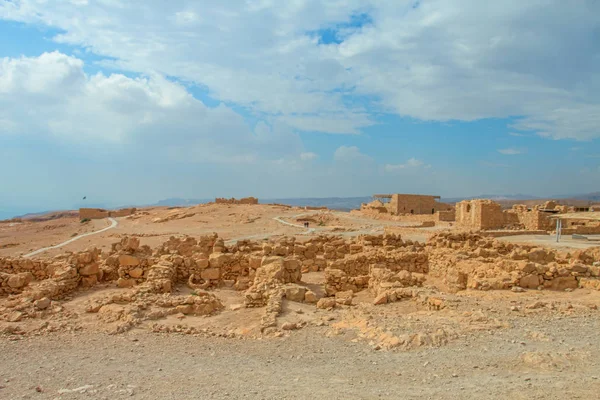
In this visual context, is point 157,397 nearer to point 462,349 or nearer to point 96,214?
point 462,349

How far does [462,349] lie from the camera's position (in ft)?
17.8

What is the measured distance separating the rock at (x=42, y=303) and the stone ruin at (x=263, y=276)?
0.8 inches

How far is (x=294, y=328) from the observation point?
6.80 meters

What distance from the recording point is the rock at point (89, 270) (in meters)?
10.4

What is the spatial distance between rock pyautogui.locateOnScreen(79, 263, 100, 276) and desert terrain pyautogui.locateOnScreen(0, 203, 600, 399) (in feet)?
0.17

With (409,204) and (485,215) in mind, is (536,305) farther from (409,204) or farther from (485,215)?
(409,204)

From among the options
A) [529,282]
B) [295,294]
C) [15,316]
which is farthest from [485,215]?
[15,316]

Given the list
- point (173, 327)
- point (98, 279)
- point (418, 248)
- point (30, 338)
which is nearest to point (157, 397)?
point (173, 327)

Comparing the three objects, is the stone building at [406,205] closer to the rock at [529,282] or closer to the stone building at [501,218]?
the stone building at [501,218]

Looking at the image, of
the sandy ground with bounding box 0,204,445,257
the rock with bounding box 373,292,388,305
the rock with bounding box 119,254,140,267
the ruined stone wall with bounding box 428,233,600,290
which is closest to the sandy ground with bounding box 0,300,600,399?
Result: the rock with bounding box 373,292,388,305

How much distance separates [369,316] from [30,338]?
18.7 feet

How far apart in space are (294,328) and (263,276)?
10.6ft

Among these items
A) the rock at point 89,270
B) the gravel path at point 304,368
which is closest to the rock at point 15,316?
the gravel path at point 304,368

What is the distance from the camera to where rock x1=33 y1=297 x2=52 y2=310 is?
317 inches
